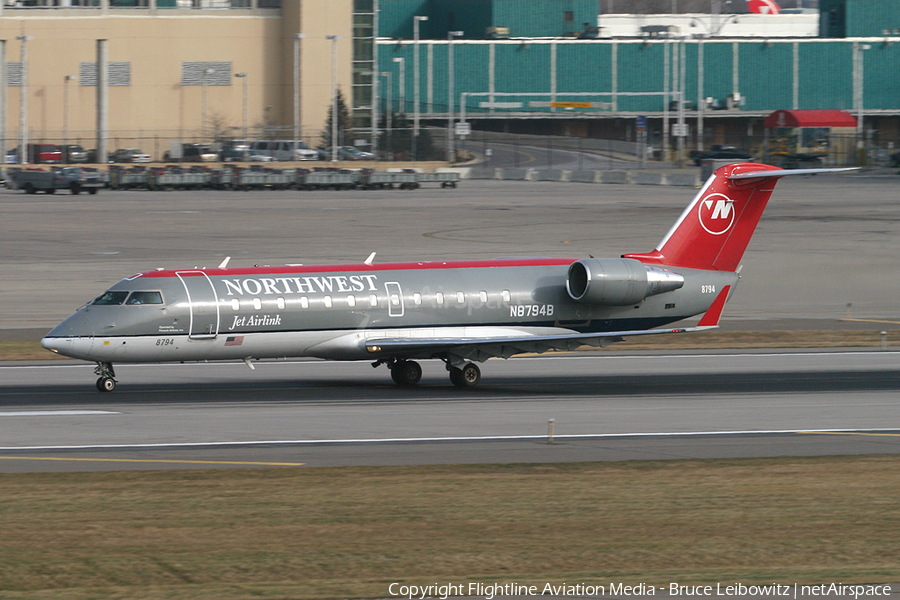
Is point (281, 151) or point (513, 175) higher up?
point (281, 151)

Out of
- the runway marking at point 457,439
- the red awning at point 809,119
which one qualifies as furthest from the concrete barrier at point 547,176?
the runway marking at point 457,439

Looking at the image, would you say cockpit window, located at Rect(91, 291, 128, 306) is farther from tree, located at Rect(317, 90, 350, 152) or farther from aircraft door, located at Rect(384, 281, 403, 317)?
tree, located at Rect(317, 90, 350, 152)

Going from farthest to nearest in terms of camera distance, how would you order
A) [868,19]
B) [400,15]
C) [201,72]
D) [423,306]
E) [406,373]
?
[400,15], [868,19], [201,72], [406,373], [423,306]

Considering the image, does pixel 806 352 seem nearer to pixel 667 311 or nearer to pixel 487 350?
pixel 667 311

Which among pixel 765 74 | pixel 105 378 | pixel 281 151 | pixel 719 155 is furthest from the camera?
pixel 765 74

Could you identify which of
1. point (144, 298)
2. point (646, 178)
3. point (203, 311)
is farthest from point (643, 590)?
point (646, 178)

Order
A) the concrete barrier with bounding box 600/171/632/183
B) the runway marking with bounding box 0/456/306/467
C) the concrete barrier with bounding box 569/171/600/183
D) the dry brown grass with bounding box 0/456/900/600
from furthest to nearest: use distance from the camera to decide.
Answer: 1. the concrete barrier with bounding box 569/171/600/183
2. the concrete barrier with bounding box 600/171/632/183
3. the runway marking with bounding box 0/456/306/467
4. the dry brown grass with bounding box 0/456/900/600

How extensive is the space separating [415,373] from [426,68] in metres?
132

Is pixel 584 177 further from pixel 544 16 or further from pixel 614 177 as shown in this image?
pixel 544 16

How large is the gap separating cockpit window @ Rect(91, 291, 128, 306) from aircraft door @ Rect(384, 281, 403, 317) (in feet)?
22.3

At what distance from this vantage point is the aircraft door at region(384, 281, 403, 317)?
32.0 m

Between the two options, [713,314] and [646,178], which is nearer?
[713,314]

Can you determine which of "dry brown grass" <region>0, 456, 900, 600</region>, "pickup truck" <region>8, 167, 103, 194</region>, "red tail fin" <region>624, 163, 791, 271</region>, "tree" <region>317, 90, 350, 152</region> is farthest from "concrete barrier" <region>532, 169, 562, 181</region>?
"dry brown grass" <region>0, 456, 900, 600</region>

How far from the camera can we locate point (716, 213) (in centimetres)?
3584
